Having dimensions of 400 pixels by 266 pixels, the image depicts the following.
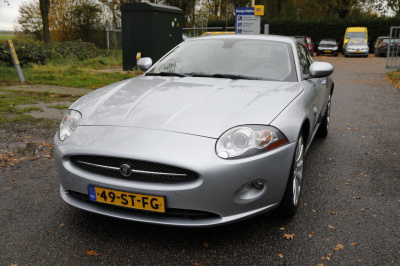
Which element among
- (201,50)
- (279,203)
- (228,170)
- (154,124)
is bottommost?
(279,203)

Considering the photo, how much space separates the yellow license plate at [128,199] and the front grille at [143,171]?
0.35 ft

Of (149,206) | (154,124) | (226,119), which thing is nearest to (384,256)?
(226,119)

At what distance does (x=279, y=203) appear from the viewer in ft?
8.88

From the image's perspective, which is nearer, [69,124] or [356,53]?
[69,124]

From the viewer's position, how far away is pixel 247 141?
2502mm

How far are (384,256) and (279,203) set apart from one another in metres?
0.75

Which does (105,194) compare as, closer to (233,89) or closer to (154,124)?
(154,124)

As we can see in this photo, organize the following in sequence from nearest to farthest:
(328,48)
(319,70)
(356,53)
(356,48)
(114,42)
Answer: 1. (319,70)
2. (114,42)
3. (356,48)
4. (356,53)
5. (328,48)

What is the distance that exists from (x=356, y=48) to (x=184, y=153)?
2909 cm

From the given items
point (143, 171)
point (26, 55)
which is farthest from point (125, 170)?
point (26, 55)

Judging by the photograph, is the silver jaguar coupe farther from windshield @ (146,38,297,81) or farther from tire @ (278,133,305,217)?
windshield @ (146,38,297,81)

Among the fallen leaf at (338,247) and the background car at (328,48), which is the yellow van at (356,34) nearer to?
the background car at (328,48)

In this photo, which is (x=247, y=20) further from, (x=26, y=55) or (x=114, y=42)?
(x=26, y=55)

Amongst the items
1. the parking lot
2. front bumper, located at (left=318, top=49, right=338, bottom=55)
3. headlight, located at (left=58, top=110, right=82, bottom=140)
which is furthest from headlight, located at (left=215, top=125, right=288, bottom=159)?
front bumper, located at (left=318, top=49, right=338, bottom=55)
